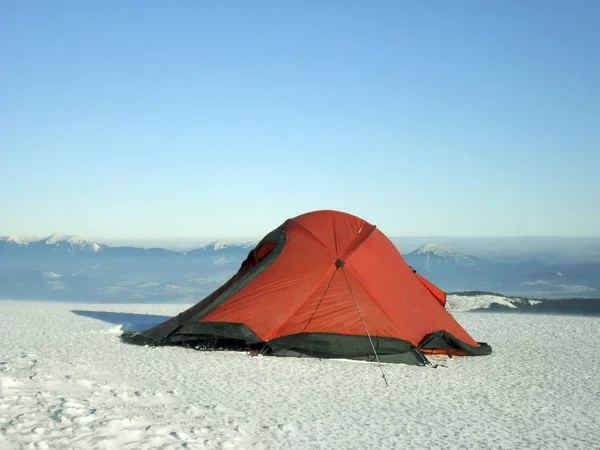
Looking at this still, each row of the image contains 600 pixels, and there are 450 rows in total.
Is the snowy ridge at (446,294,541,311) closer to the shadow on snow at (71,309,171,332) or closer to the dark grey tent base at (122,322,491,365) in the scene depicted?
the shadow on snow at (71,309,171,332)

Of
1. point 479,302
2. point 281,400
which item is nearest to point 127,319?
point 281,400

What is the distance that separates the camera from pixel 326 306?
38.4 feet

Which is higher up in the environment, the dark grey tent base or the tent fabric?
the tent fabric

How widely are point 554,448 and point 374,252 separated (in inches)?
250

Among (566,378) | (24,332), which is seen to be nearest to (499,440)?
(566,378)

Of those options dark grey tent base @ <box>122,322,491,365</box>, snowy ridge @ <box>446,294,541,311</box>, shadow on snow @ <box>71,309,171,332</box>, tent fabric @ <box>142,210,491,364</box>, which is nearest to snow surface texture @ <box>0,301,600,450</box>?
dark grey tent base @ <box>122,322,491,365</box>

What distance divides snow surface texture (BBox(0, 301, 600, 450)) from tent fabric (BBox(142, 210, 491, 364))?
0.38 m

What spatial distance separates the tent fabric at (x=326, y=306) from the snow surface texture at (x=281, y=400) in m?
0.38

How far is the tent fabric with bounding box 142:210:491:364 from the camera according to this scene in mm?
11398

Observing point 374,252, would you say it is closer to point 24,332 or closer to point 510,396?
point 510,396

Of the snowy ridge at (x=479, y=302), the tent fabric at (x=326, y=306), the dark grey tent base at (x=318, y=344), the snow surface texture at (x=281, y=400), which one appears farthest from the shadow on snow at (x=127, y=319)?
the snowy ridge at (x=479, y=302)

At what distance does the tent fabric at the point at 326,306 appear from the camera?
1140cm

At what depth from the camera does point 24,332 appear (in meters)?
14.4

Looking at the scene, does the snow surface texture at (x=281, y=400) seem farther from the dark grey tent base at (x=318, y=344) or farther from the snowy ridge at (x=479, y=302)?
the snowy ridge at (x=479, y=302)
